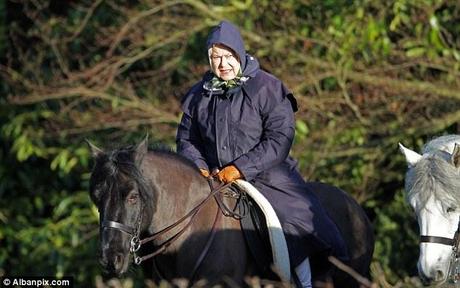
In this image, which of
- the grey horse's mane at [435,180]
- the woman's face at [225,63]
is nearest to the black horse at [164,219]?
the woman's face at [225,63]

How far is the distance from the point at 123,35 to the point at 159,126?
3.51ft

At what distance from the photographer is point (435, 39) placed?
11633 mm

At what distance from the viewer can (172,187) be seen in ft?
22.0

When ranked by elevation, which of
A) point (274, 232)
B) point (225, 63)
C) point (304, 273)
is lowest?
point (304, 273)

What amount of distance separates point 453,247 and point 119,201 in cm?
176

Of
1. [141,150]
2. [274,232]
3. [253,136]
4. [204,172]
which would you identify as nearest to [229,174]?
[204,172]

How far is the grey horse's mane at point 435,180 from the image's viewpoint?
21.5 feet

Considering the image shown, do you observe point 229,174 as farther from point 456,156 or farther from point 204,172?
point 456,156

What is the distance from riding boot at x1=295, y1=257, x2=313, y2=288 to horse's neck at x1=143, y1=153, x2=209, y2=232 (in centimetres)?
75

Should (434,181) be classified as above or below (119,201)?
above

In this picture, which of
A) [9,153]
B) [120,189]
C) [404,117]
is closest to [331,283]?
[120,189]

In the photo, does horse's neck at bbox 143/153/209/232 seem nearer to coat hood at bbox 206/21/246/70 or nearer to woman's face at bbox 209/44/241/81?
woman's face at bbox 209/44/241/81

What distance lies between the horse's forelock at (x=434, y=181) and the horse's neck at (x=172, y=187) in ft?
3.75

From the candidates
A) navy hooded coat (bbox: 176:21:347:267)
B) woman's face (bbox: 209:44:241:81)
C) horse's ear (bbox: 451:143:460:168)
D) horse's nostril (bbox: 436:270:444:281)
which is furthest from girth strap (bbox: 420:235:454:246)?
woman's face (bbox: 209:44:241:81)
